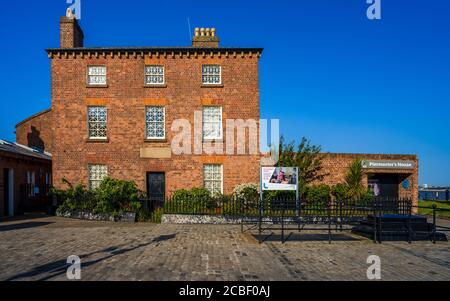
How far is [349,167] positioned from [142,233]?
563 inches

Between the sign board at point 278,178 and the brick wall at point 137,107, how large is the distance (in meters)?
3.62

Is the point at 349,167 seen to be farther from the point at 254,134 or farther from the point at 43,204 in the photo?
the point at 43,204

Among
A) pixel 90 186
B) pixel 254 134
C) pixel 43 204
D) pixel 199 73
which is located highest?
pixel 199 73

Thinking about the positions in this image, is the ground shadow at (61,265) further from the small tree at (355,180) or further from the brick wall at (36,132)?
the brick wall at (36,132)

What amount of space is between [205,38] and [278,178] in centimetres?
1029

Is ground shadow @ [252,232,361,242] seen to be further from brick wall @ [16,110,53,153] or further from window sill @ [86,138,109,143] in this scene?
brick wall @ [16,110,53,153]

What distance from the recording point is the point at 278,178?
1546 cm

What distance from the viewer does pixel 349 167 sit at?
20422 millimetres

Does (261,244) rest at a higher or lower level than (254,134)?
lower

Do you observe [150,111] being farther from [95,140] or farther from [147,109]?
[95,140]
